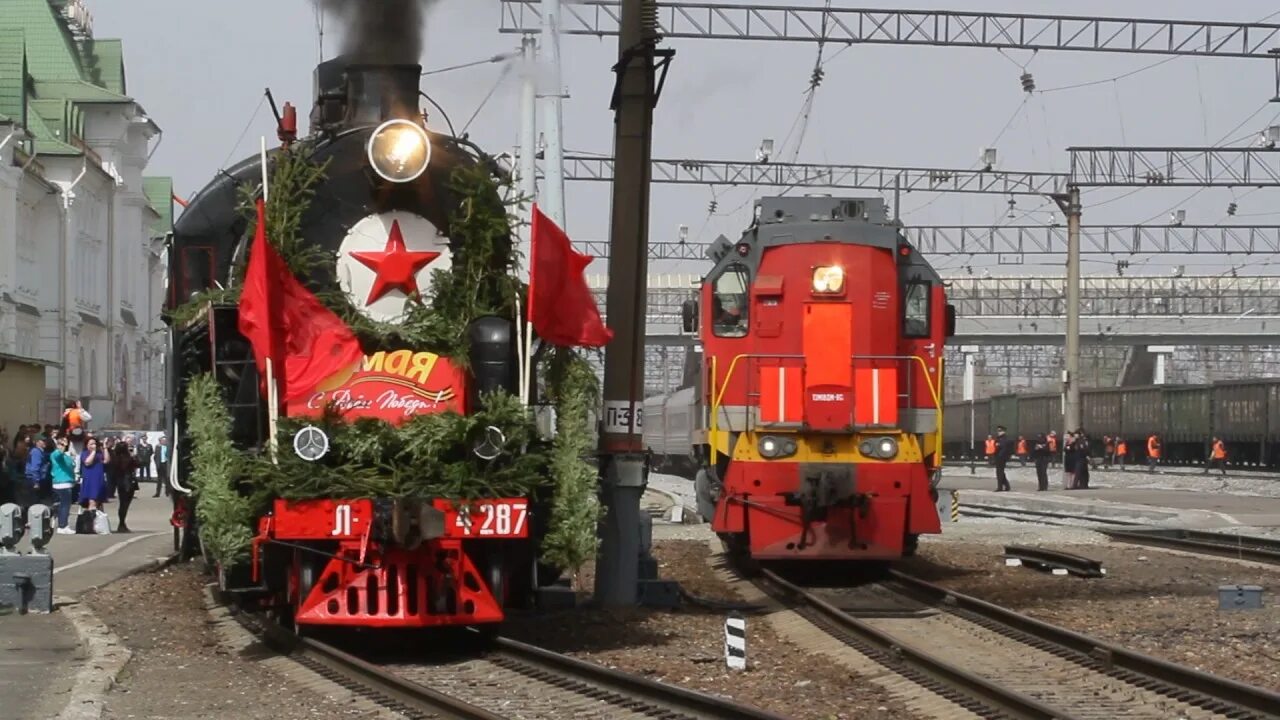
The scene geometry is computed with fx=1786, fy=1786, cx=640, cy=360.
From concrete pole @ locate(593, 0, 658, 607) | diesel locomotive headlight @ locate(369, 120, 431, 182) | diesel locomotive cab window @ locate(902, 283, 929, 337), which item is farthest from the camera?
diesel locomotive cab window @ locate(902, 283, 929, 337)

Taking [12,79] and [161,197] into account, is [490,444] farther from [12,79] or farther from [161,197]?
[161,197]

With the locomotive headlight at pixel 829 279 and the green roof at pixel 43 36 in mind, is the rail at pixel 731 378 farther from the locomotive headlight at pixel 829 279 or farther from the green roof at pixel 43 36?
the green roof at pixel 43 36

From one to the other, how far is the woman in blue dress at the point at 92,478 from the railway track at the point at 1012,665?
1308 cm

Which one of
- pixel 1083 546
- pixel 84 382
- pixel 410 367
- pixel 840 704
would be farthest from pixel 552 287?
pixel 84 382

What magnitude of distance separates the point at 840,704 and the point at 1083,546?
14410 mm

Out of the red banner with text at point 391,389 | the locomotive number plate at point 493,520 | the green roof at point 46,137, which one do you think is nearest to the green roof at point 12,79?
the green roof at point 46,137

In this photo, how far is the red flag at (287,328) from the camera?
11.3m

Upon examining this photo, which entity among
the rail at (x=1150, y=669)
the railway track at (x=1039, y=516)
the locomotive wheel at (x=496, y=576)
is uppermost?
the locomotive wheel at (x=496, y=576)

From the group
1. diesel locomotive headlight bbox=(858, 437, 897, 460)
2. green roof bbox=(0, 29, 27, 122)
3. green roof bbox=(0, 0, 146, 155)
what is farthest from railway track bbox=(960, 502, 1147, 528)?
green roof bbox=(0, 29, 27, 122)

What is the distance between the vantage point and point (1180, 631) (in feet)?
43.4

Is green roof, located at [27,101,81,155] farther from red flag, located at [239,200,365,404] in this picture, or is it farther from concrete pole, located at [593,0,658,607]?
red flag, located at [239,200,365,404]

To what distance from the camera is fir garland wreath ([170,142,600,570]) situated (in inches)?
A: 442

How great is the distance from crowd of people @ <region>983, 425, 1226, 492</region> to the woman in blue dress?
73.9ft

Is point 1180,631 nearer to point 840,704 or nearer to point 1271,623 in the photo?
point 1271,623
